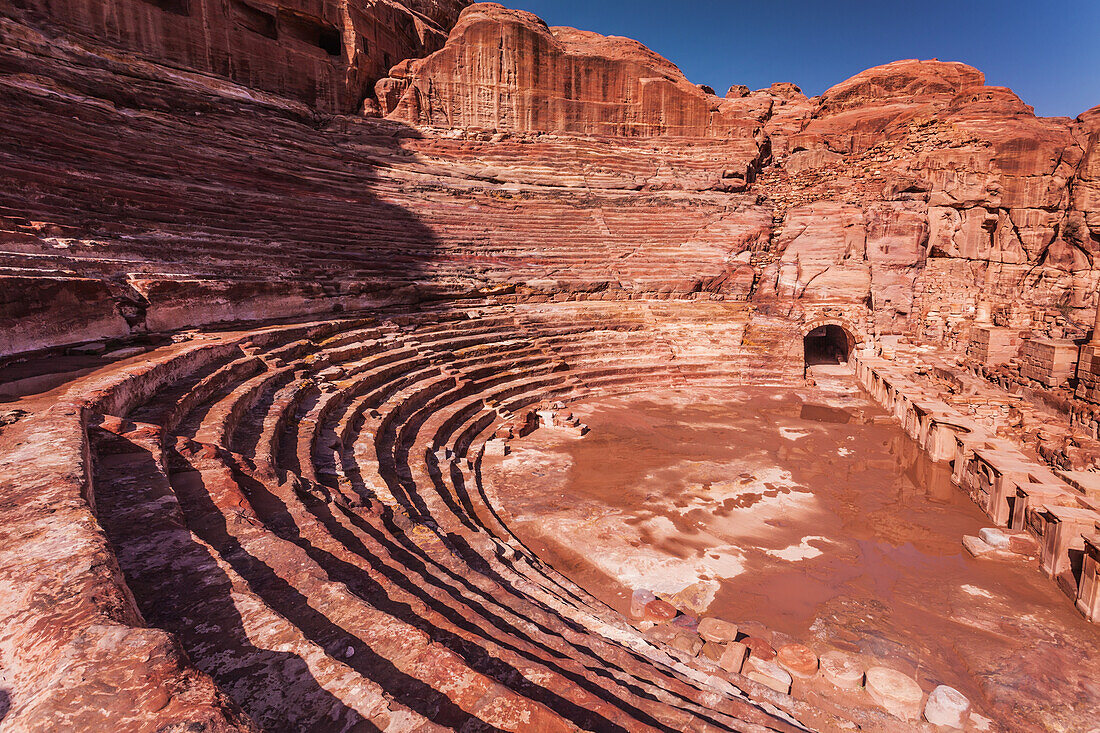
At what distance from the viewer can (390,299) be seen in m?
12.5

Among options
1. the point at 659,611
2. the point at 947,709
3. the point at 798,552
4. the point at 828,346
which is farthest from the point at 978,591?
the point at 828,346

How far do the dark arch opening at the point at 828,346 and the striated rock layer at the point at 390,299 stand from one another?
160 centimetres

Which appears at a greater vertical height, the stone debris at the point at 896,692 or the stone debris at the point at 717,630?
the stone debris at the point at 717,630

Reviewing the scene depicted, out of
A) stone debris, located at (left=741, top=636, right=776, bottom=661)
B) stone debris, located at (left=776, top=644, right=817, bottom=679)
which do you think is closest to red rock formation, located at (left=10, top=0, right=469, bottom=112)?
stone debris, located at (left=741, top=636, right=776, bottom=661)

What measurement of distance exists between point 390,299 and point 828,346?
653 inches

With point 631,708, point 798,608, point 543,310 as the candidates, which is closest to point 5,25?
point 543,310

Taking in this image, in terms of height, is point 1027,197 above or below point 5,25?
below

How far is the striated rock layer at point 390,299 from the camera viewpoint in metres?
2.17

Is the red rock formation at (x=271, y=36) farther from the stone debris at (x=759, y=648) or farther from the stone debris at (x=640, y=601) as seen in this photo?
the stone debris at (x=759, y=648)

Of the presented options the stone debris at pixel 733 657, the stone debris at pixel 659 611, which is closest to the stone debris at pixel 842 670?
the stone debris at pixel 733 657

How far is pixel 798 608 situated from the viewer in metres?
4.91

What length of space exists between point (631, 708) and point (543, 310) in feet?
40.6

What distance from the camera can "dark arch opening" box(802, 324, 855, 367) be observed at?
16.7 meters

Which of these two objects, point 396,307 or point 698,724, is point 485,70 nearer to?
point 396,307
